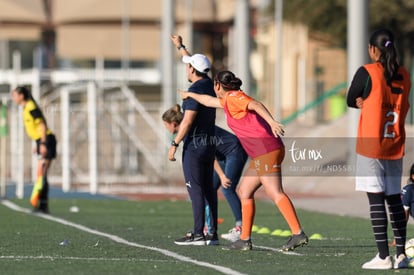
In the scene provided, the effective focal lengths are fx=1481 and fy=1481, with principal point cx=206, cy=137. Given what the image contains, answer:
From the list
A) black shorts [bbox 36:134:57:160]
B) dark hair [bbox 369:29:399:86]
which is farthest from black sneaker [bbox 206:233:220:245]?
black shorts [bbox 36:134:57:160]

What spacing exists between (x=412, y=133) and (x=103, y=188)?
8.23 meters

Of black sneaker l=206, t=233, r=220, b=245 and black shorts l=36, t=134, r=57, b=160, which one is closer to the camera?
black sneaker l=206, t=233, r=220, b=245

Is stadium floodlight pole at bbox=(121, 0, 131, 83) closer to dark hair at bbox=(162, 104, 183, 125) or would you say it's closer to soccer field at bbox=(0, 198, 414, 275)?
soccer field at bbox=(0, 198, 414, 275)

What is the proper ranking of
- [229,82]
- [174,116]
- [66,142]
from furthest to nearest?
[66,142] < [174,116] < [229,82]

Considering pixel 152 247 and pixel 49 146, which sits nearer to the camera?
pixel 152 247

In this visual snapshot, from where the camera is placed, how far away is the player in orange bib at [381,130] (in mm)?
12586

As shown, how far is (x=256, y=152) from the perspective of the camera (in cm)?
1459

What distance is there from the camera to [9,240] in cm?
1606

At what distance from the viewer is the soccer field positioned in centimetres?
1252

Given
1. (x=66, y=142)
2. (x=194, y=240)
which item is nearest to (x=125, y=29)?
(x=66, y=142)

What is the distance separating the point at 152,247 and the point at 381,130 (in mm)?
3432

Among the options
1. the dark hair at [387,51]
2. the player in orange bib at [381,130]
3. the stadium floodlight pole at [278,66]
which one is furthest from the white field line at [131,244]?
the stadium floodlight pole at [278,66]

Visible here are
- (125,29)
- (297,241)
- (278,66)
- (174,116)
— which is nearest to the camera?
(297,241)

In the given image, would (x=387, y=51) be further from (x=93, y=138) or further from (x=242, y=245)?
(x=93, y=138)
